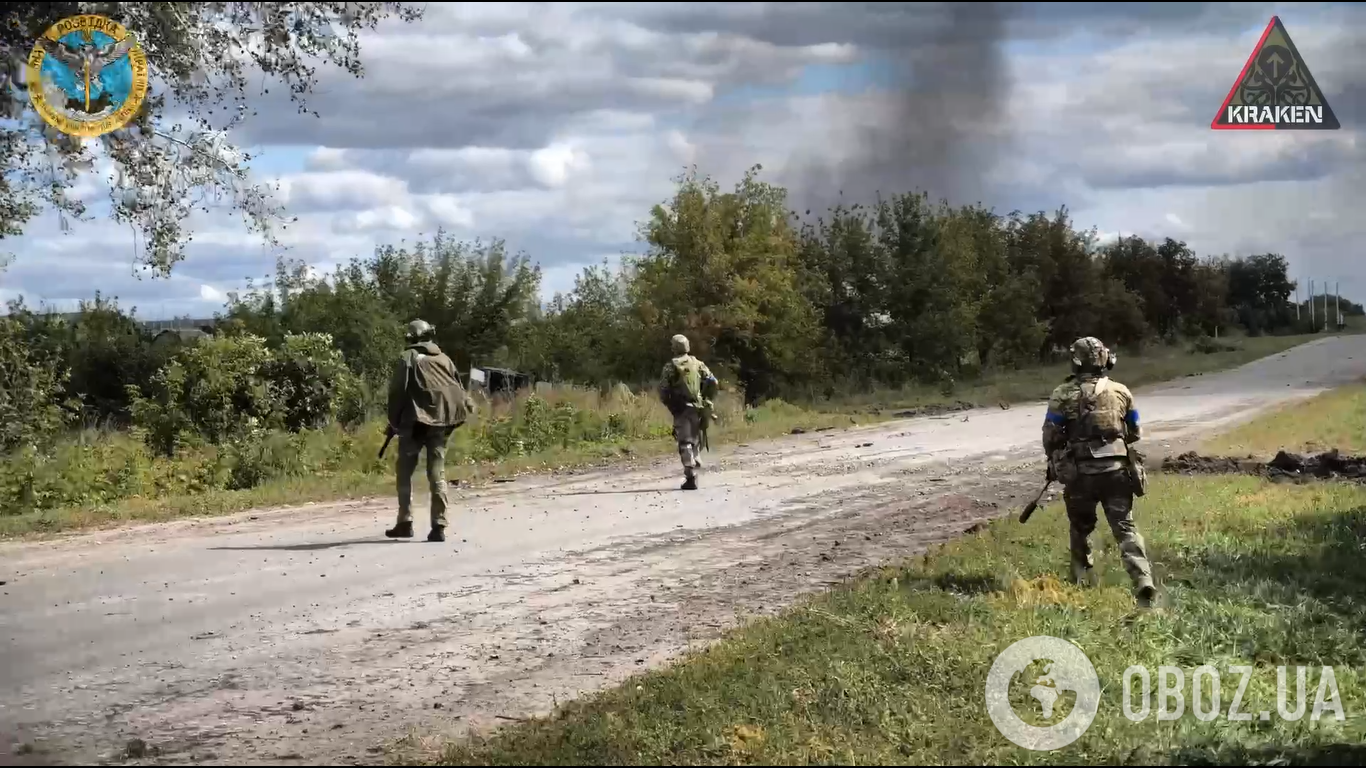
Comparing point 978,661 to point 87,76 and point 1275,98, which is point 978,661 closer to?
point 87,76

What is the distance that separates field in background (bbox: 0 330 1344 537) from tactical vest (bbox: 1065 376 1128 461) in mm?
9564

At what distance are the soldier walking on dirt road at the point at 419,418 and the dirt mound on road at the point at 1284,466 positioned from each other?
998 cm

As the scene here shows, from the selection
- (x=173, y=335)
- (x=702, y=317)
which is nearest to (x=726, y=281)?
(x=702, y=317)

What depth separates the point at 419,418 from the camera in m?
11.5

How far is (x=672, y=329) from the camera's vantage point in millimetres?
31344

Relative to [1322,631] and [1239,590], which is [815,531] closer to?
[1239,590]

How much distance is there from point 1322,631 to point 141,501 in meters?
12.4

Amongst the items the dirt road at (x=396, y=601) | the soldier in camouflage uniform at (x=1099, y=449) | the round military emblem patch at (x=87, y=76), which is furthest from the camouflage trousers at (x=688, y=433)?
the round military emblem patch at (x=87, y=76)

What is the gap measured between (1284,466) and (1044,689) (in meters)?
11.1

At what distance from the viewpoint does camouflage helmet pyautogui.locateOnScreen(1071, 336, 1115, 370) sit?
8.50 meters

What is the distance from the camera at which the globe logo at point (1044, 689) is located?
5.80 meters

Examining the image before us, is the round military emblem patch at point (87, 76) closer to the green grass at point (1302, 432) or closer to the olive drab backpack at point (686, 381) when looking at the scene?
the olive drab backpack at point (686, 381)

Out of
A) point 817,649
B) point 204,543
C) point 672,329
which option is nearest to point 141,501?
point 204,543

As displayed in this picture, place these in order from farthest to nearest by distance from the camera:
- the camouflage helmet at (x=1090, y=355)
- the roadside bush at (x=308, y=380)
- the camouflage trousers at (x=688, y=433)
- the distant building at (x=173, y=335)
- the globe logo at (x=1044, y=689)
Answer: the distant building at (x=173, y=335)
the roadside bush at (x=308, y=380)
the camouflage trousers at (x=688, y=433)
the camouflage helmet at (x=1090, y=355)
the globe logo at (x=1044, y=689)
